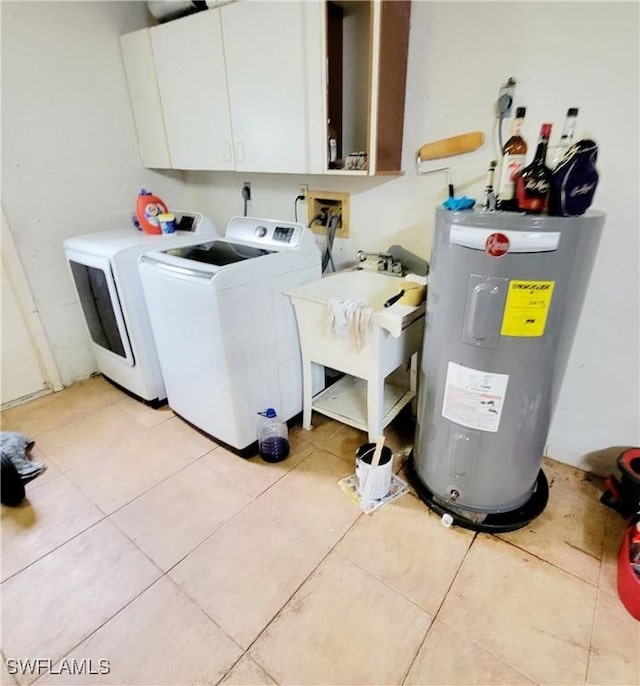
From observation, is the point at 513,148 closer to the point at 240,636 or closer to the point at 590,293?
the point at 590,293

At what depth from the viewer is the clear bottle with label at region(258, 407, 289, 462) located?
1.85 m

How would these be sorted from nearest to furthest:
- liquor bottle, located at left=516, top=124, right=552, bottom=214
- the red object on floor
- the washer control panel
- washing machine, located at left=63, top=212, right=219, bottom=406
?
liquor bottle, located at left=516, top=124, right=552, bottom=214 → the red object on floor → the washer control panel → washing machine, located at left=63, top=212, right=219, bottom=406

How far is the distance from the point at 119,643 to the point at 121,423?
48.3 inches

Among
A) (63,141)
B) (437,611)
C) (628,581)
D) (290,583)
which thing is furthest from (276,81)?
(628,581)

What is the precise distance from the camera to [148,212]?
2273 mm

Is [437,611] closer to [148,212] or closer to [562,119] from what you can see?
[562,119]

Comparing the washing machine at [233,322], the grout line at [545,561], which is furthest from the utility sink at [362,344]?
the grout line at [545,561]

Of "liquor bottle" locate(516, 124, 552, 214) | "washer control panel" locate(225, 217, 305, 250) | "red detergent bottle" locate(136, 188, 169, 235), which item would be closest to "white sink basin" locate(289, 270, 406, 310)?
"washer control panel" locate(225, 217, 305, 250)

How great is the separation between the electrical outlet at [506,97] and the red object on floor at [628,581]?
1.58 m

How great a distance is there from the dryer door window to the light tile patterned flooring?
687mm

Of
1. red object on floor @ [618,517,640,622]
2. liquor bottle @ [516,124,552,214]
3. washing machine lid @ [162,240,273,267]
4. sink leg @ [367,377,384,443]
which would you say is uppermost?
liquor bottle @ [516,124,552,214]

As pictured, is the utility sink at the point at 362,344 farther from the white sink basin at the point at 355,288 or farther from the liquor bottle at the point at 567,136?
the liquor bottle at the point at 567,136

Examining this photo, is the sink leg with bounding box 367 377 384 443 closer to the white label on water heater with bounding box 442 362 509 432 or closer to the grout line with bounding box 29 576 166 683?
the white label on water heater with bounding box 442 362 509 432

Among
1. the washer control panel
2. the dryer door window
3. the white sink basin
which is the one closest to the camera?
the white sink basin
